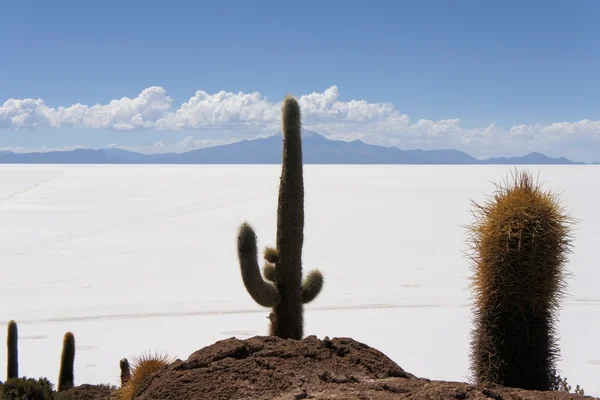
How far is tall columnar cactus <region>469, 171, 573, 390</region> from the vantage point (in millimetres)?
5699

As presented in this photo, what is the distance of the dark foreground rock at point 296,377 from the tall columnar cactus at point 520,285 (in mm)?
1038

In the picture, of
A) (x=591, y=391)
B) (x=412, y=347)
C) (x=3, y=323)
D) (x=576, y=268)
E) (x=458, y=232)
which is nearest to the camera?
(x=591, y=391)

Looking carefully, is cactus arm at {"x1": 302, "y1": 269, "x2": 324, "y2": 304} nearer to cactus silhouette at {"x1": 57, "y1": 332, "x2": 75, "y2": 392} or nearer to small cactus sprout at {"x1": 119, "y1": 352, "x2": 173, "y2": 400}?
small cactus sprout at {"x1": 119, "y1": 352, "x2": 173, "y2": 400}

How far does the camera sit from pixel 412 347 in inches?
386

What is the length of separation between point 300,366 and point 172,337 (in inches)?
219

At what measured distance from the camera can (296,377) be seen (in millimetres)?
4957

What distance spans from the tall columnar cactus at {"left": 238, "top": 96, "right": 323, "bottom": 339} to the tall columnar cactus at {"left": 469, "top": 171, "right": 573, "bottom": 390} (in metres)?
2.12

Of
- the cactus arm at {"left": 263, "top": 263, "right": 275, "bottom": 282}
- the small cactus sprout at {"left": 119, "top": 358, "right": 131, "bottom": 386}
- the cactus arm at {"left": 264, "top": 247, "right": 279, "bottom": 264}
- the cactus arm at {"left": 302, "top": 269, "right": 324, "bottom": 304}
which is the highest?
the cactus arm at {"left": 264, "top": 247, "right": 279, "bottom": 264}

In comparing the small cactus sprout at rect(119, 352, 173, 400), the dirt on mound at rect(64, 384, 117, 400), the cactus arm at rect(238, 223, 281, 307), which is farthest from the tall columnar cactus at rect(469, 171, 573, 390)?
the dirt on mound at rect(64, 384, 117, 400)

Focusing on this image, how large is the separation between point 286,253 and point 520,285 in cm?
264

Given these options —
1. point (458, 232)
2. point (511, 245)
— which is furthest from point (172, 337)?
point (458, 232)

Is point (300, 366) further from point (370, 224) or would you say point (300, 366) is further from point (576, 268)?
point (370, 224)

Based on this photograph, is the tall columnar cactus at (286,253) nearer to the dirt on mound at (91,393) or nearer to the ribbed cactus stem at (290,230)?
the ribbed cactus stem at (290,230)

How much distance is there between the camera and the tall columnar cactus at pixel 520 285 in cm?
570
